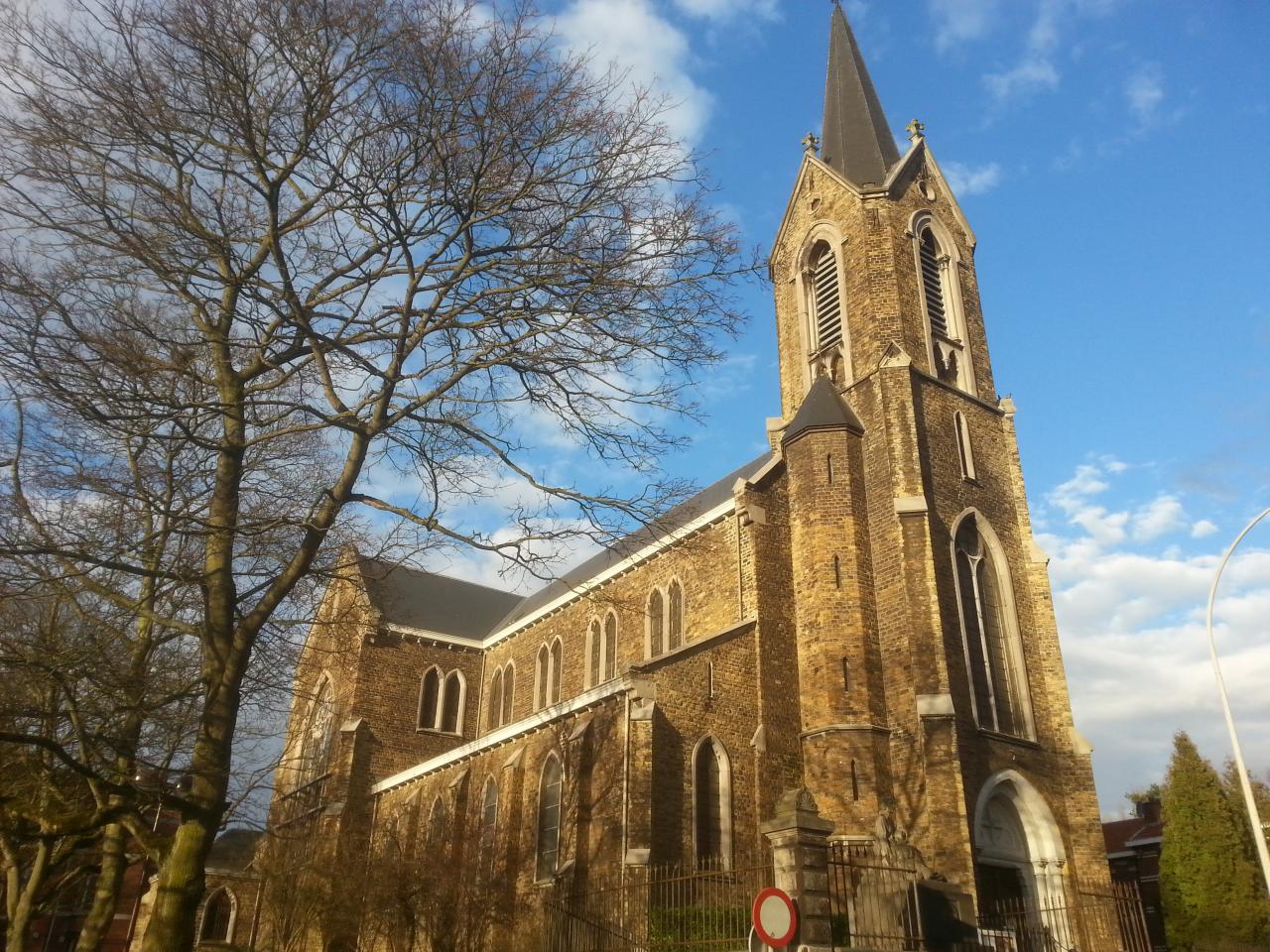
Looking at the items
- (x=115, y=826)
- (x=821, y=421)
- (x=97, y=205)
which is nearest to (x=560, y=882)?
(x=115, y=826)

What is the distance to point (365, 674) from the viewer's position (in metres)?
31.6

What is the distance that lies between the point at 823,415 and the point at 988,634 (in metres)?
6.10

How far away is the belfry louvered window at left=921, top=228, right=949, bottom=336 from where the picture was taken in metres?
26.4

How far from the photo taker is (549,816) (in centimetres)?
2148

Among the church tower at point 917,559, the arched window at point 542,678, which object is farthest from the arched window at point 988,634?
the arched window at point 542,678

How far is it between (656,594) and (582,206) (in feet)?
53.7

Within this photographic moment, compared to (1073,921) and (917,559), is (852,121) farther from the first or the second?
(1073,921)

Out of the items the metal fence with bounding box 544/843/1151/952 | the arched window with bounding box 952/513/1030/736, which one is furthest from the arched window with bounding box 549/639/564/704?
the arched window with bounding box 952/513/1030/736

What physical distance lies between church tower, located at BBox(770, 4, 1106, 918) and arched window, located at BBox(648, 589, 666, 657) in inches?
184

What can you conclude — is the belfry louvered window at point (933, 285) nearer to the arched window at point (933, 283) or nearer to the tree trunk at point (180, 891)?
the arched window at point (933, 283)

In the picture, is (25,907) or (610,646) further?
(610,646)

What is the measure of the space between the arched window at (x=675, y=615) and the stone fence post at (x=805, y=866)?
A: 12690 millimetres

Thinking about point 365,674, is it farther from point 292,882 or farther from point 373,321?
point 373,321

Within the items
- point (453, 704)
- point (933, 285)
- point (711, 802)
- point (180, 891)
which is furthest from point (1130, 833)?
point (180, 891)
